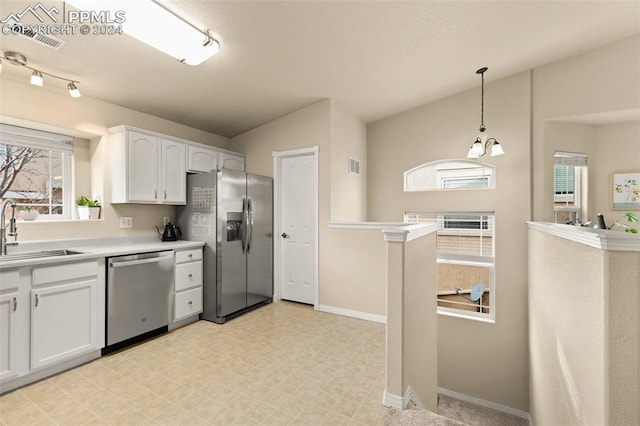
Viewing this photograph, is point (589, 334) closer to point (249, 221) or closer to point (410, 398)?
point (410, 398)

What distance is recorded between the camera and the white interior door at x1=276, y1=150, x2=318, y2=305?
154 inches

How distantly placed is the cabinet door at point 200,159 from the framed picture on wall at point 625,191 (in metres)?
5.23

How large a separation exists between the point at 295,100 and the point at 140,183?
203cm

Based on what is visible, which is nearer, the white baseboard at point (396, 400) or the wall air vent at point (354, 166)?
the white baseboard at point (396, 400)

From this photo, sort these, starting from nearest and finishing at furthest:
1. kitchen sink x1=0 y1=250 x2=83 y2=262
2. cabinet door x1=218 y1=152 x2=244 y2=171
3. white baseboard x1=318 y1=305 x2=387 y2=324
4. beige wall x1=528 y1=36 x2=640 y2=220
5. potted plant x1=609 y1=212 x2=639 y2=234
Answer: kitchen sink x1=0 y1=250 x2=83 y2=262, beige wall x1=528 y1=36 x2=640 y2=220, white baseboard x1=318 y1=305 x2=387 y2=324, potted plant x1=609 y1=212 x2=639 y2=234, cabinet door x1=218 y1=152 x2=244 y2=171

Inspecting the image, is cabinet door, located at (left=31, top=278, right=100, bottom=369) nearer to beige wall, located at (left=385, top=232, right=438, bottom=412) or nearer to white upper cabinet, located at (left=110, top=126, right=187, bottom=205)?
white upper cabinet, located at (left=110, top=126, right=187, bottom=205)

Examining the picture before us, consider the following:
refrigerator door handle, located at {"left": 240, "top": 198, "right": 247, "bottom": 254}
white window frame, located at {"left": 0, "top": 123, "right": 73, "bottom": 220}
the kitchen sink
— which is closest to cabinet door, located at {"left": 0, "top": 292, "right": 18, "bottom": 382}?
the kitchen sink

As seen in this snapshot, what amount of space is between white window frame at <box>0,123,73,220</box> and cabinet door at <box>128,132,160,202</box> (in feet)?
2.20

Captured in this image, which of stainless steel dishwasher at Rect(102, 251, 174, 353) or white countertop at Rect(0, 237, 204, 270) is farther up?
white countertop at Rect(0, 237, 204, 270)

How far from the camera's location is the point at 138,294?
274 centimetres

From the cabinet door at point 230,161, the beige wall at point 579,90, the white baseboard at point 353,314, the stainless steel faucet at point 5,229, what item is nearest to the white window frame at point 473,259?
the beige wall at point 579,90

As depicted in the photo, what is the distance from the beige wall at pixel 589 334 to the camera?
1.56m

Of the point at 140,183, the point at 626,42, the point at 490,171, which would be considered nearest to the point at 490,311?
the point at 490,171

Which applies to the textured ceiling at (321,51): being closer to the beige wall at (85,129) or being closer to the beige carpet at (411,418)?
the beige wall at (85,129)
